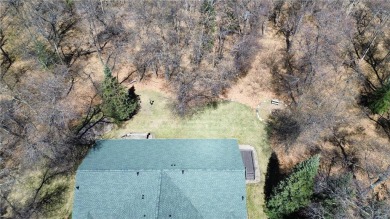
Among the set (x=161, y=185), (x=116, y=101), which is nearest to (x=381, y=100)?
(x=161, y=185)

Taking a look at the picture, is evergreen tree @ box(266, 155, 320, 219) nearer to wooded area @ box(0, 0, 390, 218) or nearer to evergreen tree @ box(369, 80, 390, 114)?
wooded area @ box(0, 0, 390, 218)

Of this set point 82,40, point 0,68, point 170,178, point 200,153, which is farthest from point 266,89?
point 0,68

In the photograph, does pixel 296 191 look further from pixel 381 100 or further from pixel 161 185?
pixel 381 100

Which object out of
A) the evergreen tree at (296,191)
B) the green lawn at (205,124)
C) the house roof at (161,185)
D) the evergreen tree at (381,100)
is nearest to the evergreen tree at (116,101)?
the green lawn at (205,124)

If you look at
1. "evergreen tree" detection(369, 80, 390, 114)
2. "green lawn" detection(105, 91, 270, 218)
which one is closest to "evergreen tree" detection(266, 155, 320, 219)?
"green lawn" detection(105, 91, 270, 218)

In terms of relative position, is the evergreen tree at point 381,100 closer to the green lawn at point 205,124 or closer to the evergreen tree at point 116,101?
the green lawn at point 205,124

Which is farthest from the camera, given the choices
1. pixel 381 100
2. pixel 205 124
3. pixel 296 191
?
pixel 205 124
